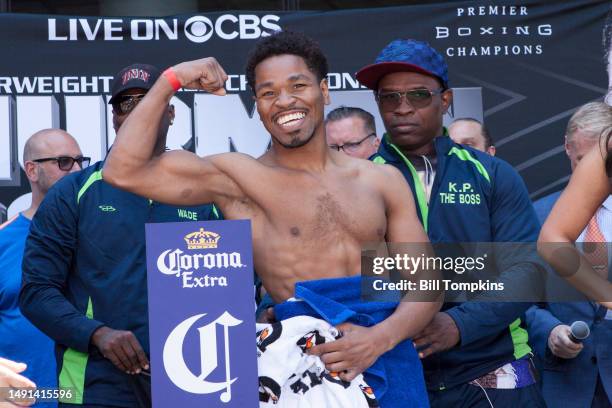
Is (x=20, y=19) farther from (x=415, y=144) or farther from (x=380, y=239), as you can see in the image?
(x=380, y=239)

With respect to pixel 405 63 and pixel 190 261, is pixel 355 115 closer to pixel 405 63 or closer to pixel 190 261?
pixel 405 63

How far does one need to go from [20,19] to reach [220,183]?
2376 millimetres

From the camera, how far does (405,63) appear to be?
3.71 metres

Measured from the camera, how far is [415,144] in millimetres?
3781

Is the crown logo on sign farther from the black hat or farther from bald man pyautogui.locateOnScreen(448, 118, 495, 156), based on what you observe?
bald man pyautogui.locateOnScreen(448, 118, 495, 156)

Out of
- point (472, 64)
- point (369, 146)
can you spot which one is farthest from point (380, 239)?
point (472, 64)

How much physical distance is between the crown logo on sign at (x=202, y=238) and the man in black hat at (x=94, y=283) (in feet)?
3.14

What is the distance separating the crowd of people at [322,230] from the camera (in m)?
3.04

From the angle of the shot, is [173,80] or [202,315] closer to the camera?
[202,315]

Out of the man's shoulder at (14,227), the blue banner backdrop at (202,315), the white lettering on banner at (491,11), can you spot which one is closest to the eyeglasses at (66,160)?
the man's shoulder at (14,227)

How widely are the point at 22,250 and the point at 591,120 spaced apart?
237cm

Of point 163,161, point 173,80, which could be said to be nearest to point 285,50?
point 173,80

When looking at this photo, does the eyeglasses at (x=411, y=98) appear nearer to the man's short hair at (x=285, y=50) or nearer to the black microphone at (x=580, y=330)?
the man's short hair at (x=285, y=50)

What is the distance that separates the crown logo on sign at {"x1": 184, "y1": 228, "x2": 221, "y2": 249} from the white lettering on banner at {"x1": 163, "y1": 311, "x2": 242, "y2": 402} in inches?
7.5
